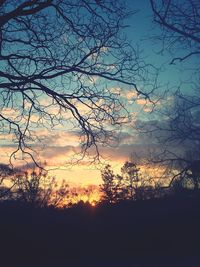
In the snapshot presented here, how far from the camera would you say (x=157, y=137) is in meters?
15.6

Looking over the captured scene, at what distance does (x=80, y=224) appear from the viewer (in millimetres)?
8523

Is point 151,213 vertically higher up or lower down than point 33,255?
higher up

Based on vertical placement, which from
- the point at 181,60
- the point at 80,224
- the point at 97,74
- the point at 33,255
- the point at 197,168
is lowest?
the point at 33,255

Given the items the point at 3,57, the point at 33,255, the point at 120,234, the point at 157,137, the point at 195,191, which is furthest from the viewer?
the point at 157,137

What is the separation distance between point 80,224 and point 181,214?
10.8 ft

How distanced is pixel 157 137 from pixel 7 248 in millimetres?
10155

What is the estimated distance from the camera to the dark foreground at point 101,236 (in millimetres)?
7773

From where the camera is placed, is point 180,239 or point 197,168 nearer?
point 180,239

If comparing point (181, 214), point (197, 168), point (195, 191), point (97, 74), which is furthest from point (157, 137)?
point (97, 74)

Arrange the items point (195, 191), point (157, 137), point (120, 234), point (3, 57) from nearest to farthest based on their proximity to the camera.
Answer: point (3, 57), point (120, 234), point (195, 191), point (157, 137)

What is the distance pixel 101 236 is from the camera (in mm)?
8430

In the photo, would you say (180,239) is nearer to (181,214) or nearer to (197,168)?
(181,214)

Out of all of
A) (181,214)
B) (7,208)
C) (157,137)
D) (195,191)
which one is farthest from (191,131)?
(7,208)

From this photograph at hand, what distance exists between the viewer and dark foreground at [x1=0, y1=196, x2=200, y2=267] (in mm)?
7773
